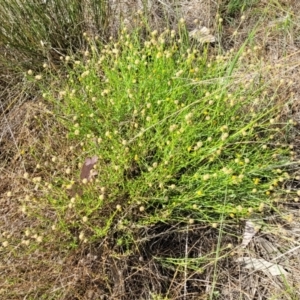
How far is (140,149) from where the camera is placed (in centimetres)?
160

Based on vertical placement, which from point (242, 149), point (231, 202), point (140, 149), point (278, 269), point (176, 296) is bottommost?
point (278, 269)

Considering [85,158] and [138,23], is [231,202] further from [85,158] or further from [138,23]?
[138,23]

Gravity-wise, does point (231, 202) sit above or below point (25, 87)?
below

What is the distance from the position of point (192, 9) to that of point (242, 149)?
1100 millimetres

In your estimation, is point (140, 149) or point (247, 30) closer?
point (140, 149)

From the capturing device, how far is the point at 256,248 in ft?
5.56

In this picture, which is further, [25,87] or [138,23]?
[138,23]

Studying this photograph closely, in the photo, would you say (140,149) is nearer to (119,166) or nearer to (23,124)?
(119,166)

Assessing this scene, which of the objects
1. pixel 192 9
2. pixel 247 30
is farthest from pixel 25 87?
pixel 247 30

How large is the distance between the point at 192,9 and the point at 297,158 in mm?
1056

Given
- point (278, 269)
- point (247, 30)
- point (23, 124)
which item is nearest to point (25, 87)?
point (23, 124)

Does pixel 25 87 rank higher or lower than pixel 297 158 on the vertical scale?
higher

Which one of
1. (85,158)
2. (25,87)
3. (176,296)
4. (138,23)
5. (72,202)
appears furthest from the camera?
(138,23)

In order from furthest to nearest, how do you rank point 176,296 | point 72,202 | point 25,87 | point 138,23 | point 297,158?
1. point 138,23
2. point 25,87
3. point 297,158
4. point 176,296
5. point 72,202
